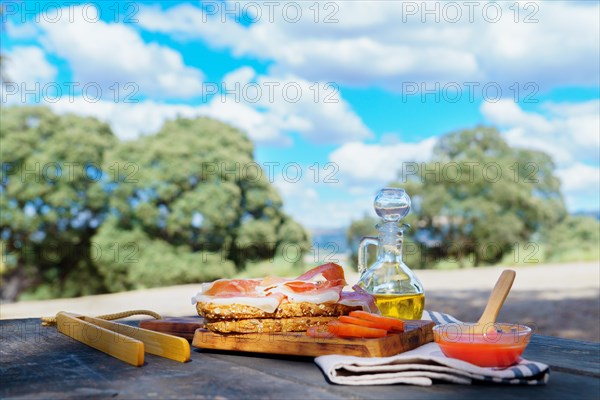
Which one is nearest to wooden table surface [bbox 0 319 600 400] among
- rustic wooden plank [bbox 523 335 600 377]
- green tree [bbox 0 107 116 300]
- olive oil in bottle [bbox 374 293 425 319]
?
rustic wooden plank [bbox 523 335 600 377]

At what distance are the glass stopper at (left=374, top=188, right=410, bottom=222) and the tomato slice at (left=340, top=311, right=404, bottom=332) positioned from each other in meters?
0.37

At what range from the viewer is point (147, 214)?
38.8 feet

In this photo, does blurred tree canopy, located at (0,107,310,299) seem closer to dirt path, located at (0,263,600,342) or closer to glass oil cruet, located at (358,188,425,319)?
dirt path, located at (0,263,600,342)

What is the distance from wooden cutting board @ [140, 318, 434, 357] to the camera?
1.25 meters

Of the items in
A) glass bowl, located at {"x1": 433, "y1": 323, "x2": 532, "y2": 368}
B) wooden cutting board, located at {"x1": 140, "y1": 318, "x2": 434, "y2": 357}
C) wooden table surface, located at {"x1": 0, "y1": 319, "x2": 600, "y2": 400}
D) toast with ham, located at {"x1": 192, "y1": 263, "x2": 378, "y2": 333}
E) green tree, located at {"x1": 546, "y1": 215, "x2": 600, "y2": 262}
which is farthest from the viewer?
green tree, located at {"x1": 546, "y1": 215, "x2": 600, "y2": 262}

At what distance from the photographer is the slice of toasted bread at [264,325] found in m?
1.38

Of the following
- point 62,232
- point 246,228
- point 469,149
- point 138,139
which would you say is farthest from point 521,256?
point 62,232

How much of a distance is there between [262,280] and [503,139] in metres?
14.2

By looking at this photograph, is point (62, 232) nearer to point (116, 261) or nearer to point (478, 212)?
point (116, 261)

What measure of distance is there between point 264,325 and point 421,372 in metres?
0.39

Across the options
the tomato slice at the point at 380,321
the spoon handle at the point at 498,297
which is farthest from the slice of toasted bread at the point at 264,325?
the spoon handle at the point at 498,297

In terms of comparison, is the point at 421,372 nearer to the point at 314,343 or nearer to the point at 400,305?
the point at 314,343

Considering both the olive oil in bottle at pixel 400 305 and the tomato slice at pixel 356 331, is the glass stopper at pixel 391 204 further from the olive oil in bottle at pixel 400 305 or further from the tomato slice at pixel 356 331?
the tomato slice at pixel 356 331

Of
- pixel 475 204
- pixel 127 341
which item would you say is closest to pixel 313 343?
A: pixel 127 341
